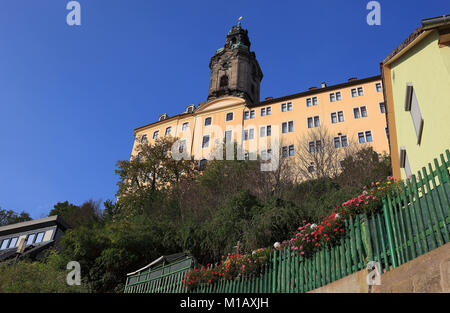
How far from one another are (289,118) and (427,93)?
33773 millimetres

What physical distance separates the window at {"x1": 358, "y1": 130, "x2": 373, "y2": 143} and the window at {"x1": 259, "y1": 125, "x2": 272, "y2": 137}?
34.7ft

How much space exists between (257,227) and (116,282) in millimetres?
7984

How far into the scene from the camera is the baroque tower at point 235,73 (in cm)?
5275

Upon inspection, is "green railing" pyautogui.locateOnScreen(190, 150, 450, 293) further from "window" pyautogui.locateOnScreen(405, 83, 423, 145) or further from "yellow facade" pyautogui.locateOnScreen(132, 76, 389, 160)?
"yellow facade" pyautogui.locateOnScreen(132, 76, 389, 160)

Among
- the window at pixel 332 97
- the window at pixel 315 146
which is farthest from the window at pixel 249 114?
the window at pixel 315 146

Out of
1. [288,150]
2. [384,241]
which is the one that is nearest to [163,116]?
[288,150]

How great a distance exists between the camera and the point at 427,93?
31.7 feet

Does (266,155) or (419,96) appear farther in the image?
(266,155)

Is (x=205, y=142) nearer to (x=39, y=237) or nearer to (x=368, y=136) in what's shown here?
(x=368, y=136)

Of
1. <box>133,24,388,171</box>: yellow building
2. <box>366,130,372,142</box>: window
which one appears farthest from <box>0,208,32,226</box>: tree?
<box>366,130,372,142</box>: window

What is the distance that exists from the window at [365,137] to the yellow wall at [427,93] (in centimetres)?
2578

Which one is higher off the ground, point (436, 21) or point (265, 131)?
point (265, 131)

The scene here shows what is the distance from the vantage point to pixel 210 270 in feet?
38.2

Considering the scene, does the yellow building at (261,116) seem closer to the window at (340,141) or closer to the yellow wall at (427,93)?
the window at (340,141)
